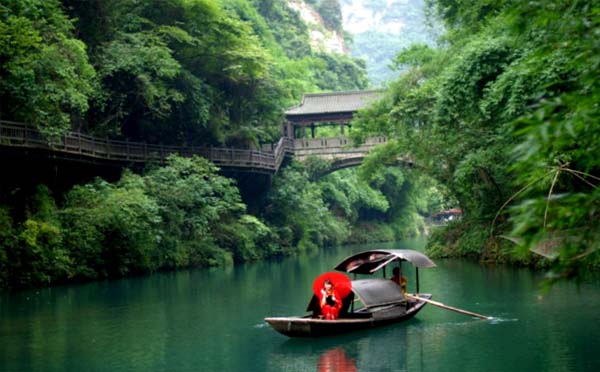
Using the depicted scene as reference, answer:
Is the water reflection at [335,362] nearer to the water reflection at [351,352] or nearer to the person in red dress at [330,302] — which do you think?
the water reflection at [351,352]

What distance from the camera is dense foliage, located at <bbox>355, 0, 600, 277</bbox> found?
462 centimetres

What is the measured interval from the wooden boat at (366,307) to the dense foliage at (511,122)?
217 cm

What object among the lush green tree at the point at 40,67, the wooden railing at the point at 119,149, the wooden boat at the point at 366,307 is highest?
the lush green tree at the point at 40,67

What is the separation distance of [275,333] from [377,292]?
1.88m

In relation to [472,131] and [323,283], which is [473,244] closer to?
[472,131]

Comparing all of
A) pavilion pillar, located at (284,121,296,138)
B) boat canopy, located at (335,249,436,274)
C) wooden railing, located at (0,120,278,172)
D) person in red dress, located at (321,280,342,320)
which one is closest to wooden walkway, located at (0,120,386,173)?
wooden railing, located at (0,120,278,172)

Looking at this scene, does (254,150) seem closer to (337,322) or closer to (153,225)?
(153,225)

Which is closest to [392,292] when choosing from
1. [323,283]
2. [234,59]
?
[323,283]

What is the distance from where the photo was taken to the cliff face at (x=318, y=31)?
82875 millimetres

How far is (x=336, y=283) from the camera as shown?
44.5 feet

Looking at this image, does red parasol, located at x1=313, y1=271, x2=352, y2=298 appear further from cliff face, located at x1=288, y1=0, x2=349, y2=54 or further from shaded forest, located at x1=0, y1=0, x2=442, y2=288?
cliff face, located at x1=288, y1=0, x2=349, y2=54

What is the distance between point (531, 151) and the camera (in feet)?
14.6

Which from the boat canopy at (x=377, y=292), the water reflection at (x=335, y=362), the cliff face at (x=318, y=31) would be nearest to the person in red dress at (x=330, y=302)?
the boat canopy at (x=377, y=292)

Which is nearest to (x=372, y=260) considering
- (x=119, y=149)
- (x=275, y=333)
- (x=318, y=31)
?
(x=275, y=333)
